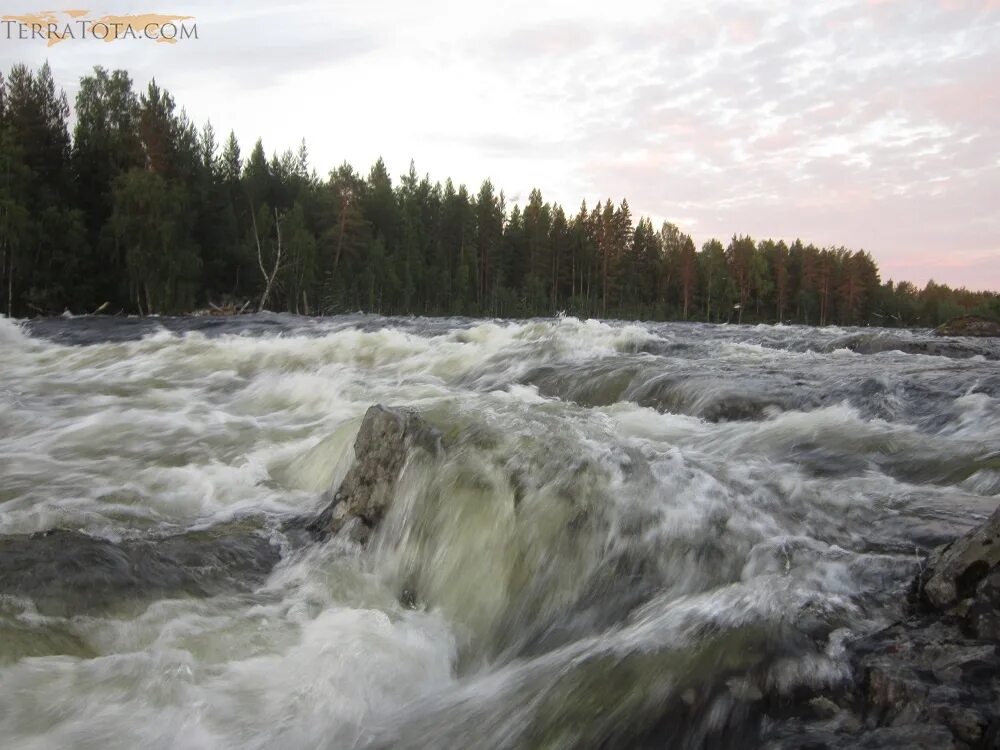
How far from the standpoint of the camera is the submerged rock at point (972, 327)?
17234mm

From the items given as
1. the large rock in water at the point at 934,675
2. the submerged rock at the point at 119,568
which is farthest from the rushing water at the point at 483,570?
the large rock in water at the point at 934,675

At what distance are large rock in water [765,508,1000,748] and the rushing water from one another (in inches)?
5.0

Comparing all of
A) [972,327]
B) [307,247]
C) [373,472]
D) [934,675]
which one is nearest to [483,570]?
[373,472]

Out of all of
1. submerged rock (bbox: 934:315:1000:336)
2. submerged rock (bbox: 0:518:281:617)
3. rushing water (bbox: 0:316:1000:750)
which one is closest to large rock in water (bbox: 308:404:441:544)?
rushing water (bbox: 0:316:1000:750)

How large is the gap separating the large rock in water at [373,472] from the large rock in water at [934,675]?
244 centimetres

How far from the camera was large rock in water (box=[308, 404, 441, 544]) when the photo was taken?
12.4 feet

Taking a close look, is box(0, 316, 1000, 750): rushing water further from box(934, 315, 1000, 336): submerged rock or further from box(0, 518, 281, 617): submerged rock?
box(934, 315, 1000, 336): submerged rock

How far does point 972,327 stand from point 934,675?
64.1 ft

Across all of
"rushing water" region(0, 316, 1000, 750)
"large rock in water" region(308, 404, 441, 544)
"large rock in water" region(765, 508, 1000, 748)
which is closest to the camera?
"large rock in water" region(765, 508, 1000, 748)

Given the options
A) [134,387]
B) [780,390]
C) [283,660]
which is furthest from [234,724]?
[134,387]

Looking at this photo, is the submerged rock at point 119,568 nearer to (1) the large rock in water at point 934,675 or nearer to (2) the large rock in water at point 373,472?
(2) the large rock in water at point 373,472

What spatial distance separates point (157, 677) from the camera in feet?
8.13

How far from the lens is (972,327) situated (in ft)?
57.3

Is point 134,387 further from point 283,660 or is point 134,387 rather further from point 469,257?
point 469,257
